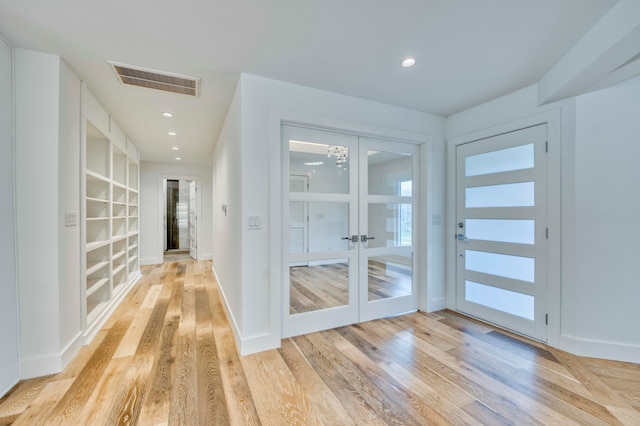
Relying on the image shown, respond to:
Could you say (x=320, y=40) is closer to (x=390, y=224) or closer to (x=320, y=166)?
(x=320, y=166)

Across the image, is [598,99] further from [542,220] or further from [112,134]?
[112,134]

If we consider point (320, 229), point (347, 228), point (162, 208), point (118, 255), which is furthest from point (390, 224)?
point (162, 208)

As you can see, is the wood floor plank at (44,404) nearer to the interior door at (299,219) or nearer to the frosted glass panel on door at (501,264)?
the interior door at (299,219)

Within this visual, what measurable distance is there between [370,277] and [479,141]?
204cm

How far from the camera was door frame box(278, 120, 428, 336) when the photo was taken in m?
2.50

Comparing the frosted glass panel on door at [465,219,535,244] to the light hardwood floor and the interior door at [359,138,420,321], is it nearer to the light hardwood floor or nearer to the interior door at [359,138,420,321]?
the interior door at [359,138,420,321]

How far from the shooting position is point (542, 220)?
8.52 ft

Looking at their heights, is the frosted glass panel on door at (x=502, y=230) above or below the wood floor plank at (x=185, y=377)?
→ above

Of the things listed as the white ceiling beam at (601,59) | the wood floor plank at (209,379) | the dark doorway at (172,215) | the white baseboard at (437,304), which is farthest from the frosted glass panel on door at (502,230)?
the dark doorway at (172,215)

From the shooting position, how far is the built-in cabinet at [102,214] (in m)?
2.80

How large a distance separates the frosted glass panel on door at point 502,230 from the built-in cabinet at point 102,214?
13.6ft

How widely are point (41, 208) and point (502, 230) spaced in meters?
4.23

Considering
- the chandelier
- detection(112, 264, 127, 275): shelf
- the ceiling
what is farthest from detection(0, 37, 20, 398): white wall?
the chandelier

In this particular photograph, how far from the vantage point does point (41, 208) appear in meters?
2.04
